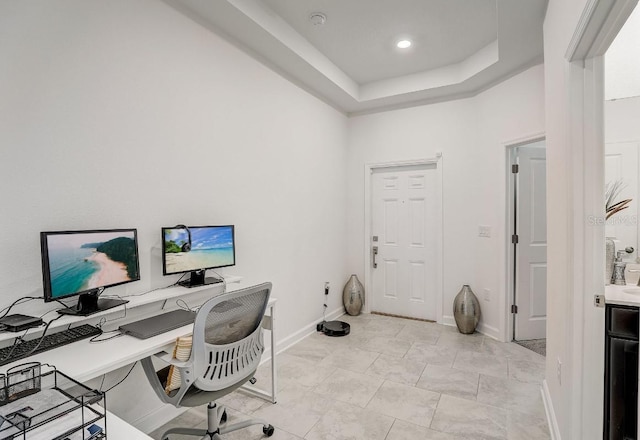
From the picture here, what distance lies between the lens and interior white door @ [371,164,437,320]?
420 cm

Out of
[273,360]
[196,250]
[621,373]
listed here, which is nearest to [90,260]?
[196,250]

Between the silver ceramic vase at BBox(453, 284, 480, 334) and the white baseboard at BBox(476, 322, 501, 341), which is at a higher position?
the silver ceramic vase at BBox(453, 284, 480, 334)

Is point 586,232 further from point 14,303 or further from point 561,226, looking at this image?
point 14,303

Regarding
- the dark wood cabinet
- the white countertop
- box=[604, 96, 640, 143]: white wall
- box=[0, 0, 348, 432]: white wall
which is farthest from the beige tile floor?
box=[604, 96, 640, 143]: white wall

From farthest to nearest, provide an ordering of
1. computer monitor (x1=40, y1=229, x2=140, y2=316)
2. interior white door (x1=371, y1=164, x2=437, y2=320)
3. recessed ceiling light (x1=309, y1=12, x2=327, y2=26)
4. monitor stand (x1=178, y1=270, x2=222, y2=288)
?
interior white door (x1=371, y1=164, x2=437, y2=320)
recessed ceiling light (x1=309, y1=12, x2=327, y2=26)
monitor stand (x1=178, y1=270, x2=222, y2=288)
computer monitor (x1=40, y1=229, x2=140, y2=316)

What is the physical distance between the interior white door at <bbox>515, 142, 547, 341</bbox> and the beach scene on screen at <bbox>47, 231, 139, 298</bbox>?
355cm

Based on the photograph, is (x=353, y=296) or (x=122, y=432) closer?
(x=122, y=432)

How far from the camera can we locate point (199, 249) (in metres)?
2.27

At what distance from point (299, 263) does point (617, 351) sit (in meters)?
2.57

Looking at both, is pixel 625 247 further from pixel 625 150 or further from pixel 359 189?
pixel 359 189

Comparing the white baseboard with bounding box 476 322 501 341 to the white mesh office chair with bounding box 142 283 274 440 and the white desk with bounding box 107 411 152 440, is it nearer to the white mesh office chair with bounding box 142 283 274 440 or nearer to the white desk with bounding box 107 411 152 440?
the white mesh office chair with bounding box 142 283 274 440

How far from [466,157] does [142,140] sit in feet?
11.1

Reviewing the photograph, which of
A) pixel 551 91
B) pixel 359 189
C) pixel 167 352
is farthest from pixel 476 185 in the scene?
pixel 167 352

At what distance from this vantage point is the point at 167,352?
5.42 ft
